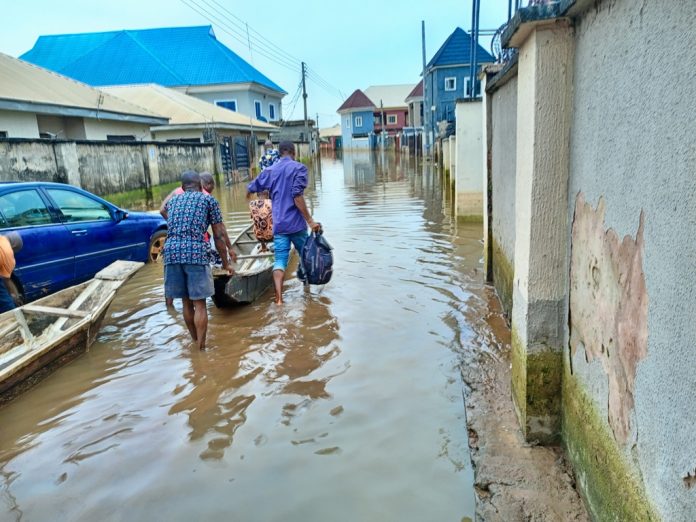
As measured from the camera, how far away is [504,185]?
18.5 ft

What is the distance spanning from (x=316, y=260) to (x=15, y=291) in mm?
3433

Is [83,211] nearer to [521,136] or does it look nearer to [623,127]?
[521,136]

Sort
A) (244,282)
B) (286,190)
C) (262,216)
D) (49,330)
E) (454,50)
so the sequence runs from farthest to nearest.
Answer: (454,50)
(262,216)
(286,190)
(244,282)
(49,330)

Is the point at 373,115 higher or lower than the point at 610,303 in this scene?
higher

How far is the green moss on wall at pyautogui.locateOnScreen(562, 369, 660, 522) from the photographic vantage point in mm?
2023

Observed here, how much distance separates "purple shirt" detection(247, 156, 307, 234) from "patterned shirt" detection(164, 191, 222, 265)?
1538mm

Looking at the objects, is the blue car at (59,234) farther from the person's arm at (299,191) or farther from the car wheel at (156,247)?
the person's arm at (299,191)

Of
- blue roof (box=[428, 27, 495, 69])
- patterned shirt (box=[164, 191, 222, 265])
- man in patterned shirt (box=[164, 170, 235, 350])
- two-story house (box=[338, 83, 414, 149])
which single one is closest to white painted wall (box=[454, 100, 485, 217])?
man in patterned shirt (box=[164, 170, 235, 350])

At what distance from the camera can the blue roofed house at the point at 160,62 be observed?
116 feet

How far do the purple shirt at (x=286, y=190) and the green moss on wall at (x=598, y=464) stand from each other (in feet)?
13.5

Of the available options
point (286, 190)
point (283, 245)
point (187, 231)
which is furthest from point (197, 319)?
point (286, 190)

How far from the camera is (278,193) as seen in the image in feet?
21.3

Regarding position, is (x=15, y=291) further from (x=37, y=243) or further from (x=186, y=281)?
(x=186, y=281)

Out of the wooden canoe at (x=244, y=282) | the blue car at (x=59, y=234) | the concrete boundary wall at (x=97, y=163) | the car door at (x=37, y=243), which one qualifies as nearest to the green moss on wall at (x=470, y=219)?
the wooden canoe at (x=244, y=282)
